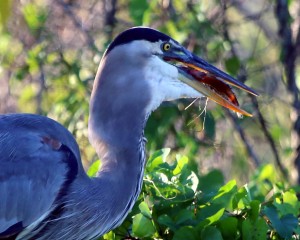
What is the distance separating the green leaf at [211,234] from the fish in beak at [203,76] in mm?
590

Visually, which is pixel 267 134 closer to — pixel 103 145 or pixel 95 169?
pixel 95 169

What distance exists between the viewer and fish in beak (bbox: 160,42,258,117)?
3.27 m

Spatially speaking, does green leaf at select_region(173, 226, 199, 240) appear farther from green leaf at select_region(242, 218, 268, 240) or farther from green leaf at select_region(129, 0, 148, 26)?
green leaf at select_region(129, 0, 148, 26)

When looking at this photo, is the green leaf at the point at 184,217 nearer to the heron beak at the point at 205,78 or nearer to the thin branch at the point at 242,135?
the heron beak at the point at 205,78

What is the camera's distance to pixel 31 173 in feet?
10.0

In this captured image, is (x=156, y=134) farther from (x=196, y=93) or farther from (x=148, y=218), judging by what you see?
(x=148, y=218)

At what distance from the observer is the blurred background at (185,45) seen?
4941mm

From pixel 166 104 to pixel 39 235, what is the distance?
1889mm

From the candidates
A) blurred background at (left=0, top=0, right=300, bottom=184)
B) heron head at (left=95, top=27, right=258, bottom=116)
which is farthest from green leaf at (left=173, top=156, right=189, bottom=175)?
blurred background at (left=0, top=0, right=300, bottom=184)

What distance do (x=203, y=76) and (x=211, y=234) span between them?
0.72 m

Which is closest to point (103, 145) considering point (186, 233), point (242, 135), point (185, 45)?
point (186, 233)

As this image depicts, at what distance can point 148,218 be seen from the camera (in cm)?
290

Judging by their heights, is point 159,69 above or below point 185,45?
above

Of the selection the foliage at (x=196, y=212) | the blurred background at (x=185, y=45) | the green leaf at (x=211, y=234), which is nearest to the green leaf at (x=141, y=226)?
the foliage at (x=196, y=212)
